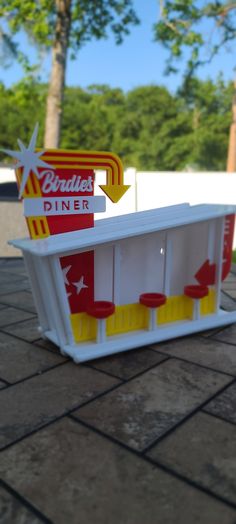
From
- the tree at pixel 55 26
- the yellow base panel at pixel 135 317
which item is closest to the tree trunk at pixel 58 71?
the tree at pixel 55 26

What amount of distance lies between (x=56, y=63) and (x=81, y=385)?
36.7 ft

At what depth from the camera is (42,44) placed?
41.2ft

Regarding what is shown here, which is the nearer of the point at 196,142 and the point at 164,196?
the point at 164,196

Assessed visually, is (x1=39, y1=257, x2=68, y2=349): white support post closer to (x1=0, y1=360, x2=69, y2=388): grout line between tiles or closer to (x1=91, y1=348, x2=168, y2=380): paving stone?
(x1=0, y1=360, x2=69, y2=388): grout line between tiles

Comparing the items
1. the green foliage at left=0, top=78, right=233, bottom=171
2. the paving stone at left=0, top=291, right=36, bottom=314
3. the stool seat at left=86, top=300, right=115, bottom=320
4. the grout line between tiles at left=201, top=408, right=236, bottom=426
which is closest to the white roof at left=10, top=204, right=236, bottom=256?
the stool seat at left=86, top=300, right=115, bottom=320

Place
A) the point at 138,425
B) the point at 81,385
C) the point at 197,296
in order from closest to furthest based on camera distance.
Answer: the point at 138,425, the point at 81,385, the point at 197,296

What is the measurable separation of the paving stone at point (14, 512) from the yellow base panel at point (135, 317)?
188 centimetres

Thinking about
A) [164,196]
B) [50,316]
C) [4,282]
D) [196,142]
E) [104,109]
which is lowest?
[4,282]

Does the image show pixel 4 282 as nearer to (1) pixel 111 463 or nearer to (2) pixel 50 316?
(2) pixel 50 316

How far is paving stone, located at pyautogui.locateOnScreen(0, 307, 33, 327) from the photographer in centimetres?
497

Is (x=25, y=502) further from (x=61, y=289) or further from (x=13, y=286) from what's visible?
(x=13, y=286)

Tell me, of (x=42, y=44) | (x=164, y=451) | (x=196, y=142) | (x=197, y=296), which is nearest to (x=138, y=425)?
(x=164, y=451)

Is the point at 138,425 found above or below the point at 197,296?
below

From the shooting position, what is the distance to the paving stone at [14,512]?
1940 mm
